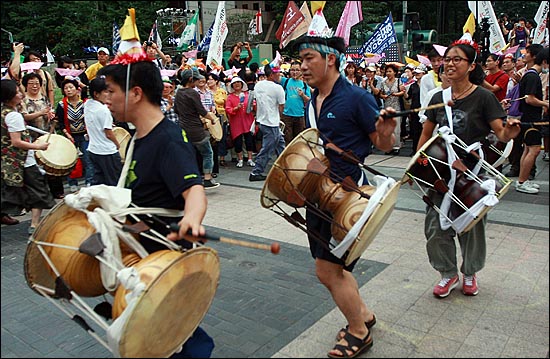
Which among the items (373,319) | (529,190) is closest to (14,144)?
(373,319)

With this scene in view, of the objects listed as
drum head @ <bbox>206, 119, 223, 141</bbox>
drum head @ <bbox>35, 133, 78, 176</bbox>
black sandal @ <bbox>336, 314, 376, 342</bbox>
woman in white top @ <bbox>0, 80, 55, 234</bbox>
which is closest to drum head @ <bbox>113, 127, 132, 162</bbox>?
drum head @ <bbox>35, 133, 78, 176</bbox>

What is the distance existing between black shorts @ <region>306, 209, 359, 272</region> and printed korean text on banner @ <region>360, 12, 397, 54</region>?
9.22 m

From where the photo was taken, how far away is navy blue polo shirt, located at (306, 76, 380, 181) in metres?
3.10

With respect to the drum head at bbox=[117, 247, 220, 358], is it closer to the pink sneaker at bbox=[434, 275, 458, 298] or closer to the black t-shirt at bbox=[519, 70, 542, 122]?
the pink sneaker at bbox=[434, 275, 458, 298]

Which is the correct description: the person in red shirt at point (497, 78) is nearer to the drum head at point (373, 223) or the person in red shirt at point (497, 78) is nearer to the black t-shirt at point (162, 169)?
the drum head at point (373, 223)

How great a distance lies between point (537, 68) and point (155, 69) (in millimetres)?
6136

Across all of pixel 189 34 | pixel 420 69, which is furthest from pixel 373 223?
pixel 189 34

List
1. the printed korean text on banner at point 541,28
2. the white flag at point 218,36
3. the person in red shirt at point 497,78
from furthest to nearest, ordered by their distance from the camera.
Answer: the white flag at point 218,36 → the printed korean text on banner at point 541,28 → the person in red shirt at point 497,78

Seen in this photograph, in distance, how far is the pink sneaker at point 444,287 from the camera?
396 centimetres

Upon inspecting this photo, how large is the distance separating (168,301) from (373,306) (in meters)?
2.20

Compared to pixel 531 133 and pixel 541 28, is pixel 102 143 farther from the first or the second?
pixel 541 28

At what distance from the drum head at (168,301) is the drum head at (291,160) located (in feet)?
3.15

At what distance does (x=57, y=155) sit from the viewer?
6.46m

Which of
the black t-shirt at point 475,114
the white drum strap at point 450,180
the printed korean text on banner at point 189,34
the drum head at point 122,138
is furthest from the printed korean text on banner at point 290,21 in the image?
the white drum strap at point 450,180
